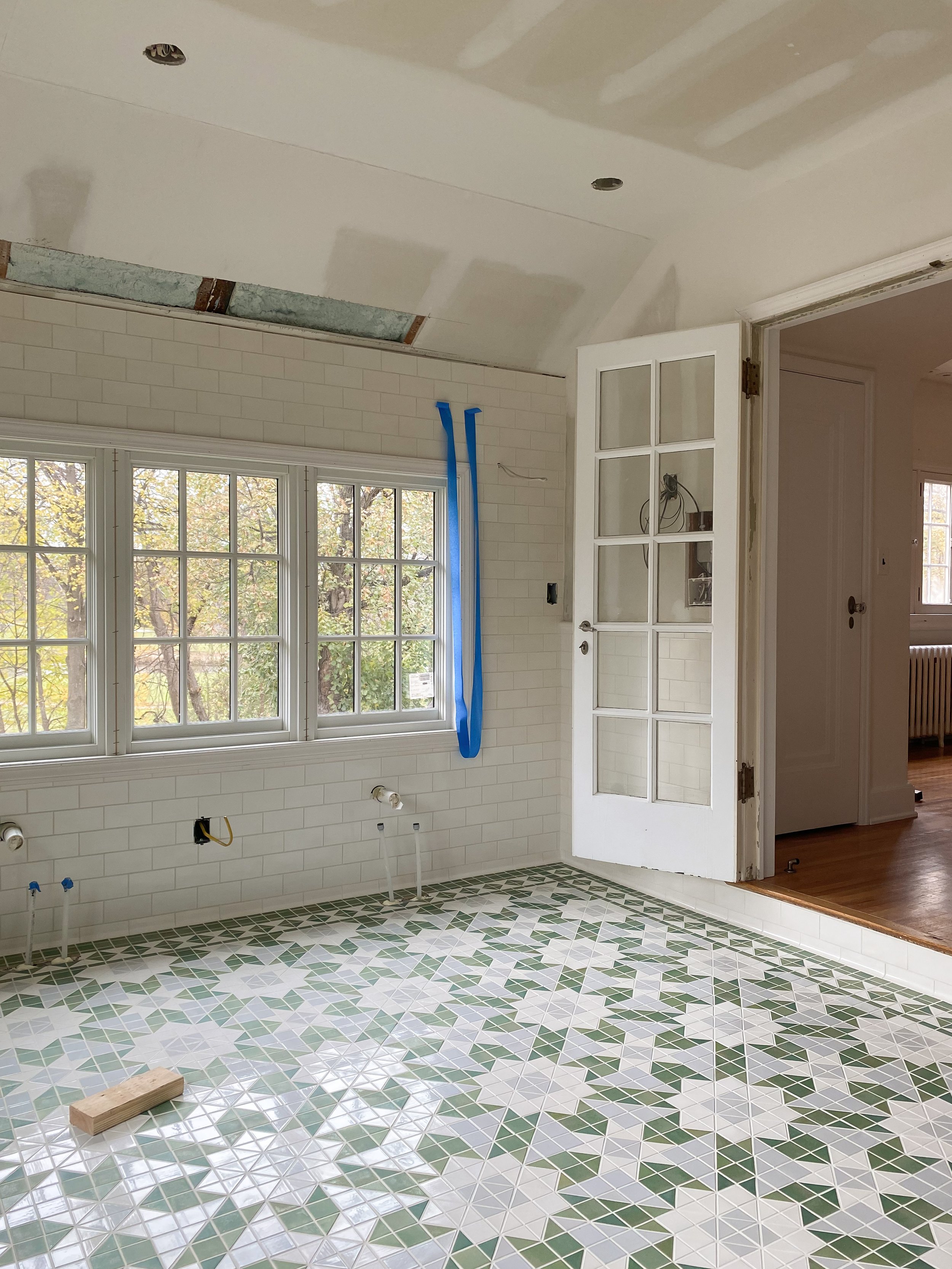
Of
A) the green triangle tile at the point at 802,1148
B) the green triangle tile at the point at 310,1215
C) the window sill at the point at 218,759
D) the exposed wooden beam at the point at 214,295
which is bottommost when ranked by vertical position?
the green triangle tile at the point at 310,1215

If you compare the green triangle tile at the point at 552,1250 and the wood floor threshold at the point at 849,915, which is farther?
the wood floor threshold at the point at 849,915

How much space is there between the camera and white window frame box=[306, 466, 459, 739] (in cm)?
455

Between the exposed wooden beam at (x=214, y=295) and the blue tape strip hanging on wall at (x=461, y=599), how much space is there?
1139 millimetres

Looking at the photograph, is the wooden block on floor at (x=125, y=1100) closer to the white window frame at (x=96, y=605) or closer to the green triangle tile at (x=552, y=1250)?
the green triangle tile at (x=552, y=1250)

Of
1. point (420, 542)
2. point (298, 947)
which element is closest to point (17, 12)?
point (420, 542)

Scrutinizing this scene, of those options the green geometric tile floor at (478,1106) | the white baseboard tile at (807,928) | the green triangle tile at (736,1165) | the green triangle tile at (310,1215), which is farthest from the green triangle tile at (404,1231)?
the white baseboard tile at (807,928)

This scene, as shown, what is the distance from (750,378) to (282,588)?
228 cm

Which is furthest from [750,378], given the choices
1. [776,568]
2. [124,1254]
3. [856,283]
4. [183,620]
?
[124,1254]

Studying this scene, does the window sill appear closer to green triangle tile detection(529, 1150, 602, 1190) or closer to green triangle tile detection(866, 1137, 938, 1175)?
green triangle tile detection(529, 1150, 602, 1190)

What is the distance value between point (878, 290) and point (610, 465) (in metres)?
1.32

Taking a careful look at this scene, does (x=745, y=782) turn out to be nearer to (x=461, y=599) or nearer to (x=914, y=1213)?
(x=461, y=599)

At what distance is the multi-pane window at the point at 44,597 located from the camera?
391 centimetres

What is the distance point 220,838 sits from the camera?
4301 mm

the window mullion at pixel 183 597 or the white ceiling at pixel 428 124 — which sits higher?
the white ceiling at pixel 428 124
